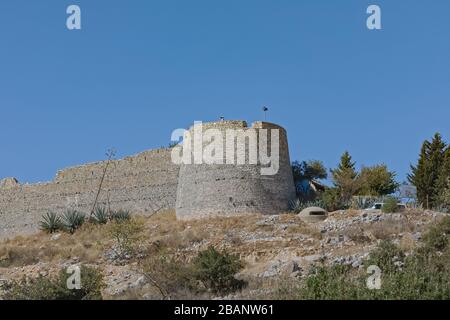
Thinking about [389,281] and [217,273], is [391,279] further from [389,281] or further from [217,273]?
[217,273]

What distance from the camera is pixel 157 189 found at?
Answer: 29.6 metres

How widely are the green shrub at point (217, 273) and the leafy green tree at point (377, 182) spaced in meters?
13.4

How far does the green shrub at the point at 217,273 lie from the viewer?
1672 centimetres

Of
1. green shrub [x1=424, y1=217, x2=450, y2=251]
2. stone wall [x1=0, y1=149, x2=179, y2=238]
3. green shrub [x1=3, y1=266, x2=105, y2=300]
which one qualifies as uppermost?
stone wall [x1=0, y1=149, x2=179, y2=238]

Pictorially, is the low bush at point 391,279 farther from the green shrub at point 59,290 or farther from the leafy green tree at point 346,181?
the leafy green tree at point 346,181

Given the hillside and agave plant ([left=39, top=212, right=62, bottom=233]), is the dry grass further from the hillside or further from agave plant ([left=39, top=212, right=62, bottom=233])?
agave plant ([left=39, top=212, right=62, bottom=233])

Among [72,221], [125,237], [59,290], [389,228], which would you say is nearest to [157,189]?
[72,221]

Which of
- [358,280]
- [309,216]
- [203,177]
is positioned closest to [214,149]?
[203,177]

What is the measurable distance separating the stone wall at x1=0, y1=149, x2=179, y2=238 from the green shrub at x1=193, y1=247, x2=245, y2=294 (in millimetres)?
11669

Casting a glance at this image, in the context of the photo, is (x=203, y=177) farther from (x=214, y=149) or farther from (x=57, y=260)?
(x=57, y=260)

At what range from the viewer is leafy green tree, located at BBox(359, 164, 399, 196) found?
29.8m

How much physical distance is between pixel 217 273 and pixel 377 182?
14.9 meters

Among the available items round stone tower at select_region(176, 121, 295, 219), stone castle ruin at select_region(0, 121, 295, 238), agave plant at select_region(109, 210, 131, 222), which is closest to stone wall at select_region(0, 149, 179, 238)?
stone castle ruin at select_region(0, 121, 295, 238)

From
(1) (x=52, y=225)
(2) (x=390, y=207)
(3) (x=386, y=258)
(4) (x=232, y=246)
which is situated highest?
(2) (x=390, y=207)
